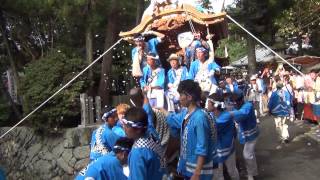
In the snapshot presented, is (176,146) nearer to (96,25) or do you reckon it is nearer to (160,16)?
(160,16)

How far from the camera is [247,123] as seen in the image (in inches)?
360

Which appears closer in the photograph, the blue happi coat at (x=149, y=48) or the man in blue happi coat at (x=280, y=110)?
the blue happi coat at (x=149, y=48)

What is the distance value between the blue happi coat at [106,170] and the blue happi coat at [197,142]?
1249mm

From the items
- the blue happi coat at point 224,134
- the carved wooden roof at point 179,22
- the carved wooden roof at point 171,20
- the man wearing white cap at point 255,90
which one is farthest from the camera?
the man wearing white cap at point 255,90

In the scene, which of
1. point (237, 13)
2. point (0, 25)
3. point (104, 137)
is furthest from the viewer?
point (237, 13)

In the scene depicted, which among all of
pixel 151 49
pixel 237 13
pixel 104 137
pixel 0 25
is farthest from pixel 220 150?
pixel 237 13

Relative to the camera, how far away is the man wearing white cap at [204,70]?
31.4 ft

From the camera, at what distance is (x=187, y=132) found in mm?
5578

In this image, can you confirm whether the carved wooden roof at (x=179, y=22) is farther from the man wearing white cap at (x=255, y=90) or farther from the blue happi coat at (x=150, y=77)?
the man wearing white cap at (x=255, y=90)

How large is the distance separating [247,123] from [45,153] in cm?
730

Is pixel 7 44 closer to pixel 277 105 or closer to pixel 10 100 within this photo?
pixel 10 100

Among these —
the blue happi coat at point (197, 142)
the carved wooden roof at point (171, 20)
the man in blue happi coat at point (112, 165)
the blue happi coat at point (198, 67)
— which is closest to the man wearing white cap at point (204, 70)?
the blue happi coat at point (198, 67)

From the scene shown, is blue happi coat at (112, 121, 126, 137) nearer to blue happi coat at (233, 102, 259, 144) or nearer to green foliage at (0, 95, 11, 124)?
blue happi coat at (233, 102, 259, 144)

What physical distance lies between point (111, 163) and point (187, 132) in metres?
1.41
